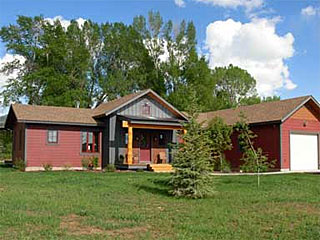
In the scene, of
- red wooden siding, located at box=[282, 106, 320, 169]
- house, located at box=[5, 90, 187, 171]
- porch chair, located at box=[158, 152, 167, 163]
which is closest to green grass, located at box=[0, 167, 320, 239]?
house, located at box=[5, 90, 187, 171]

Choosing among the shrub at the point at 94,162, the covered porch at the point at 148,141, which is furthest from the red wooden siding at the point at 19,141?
the covered porch at the point at 148,141

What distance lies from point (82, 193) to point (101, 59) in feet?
122

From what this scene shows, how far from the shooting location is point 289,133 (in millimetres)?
24312

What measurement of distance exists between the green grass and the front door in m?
11.2

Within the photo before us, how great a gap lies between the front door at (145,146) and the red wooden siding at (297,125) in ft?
27.8

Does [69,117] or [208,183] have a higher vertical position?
[69,117]

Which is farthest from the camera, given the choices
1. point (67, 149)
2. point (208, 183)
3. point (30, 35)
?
point (30, 35)

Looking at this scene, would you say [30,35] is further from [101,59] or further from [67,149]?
[67,149]

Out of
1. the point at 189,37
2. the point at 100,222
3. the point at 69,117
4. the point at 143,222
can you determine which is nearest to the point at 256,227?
the point at 143,222

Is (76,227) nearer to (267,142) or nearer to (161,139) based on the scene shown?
(267,142)

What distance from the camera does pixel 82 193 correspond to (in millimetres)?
12547

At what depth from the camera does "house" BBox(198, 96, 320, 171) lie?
78.3 ft

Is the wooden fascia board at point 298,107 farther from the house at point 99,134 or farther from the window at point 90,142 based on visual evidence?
the window at point 90,142

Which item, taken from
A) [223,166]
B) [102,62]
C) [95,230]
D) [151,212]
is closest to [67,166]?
[223,166]
